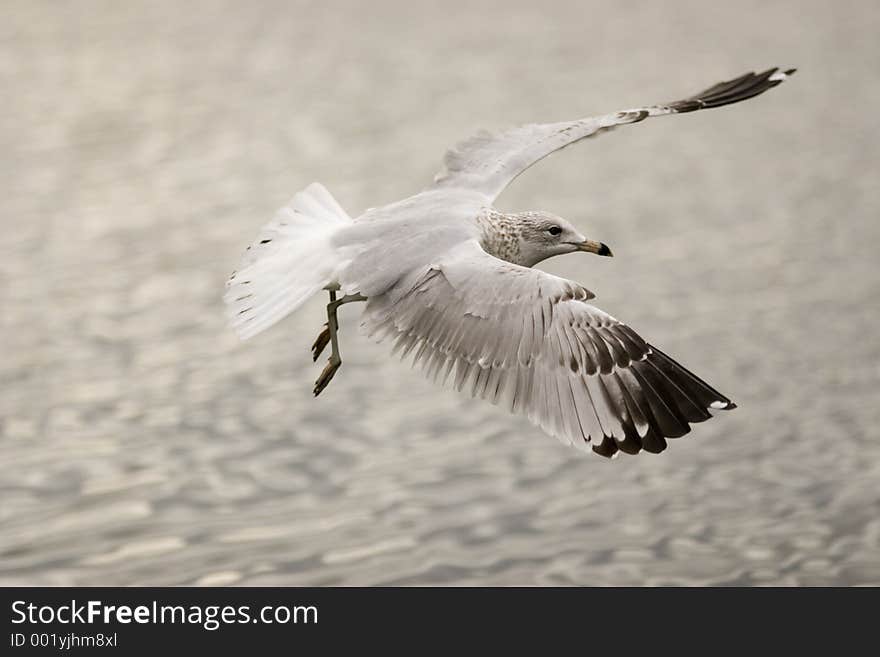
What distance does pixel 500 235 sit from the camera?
596cm

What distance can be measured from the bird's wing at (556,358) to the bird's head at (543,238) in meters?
0.56

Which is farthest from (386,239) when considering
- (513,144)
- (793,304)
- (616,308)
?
(793,304)

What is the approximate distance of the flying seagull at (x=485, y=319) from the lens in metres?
5.38

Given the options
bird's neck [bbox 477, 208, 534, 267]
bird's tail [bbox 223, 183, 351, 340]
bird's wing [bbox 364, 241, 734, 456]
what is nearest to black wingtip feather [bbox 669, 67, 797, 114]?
bird's neck [bbox 477, 208, 534, 267]

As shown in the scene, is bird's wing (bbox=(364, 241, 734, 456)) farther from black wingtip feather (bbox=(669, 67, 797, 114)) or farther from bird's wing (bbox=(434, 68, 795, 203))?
black wingtip feather (bbox=(669, 67, 797, 114))

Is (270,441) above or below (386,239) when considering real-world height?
above

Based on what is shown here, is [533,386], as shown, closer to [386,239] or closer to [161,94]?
[386,239]

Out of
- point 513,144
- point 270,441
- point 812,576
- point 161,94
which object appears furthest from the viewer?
point 161,94

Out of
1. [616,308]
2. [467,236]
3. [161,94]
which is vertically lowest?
[467,236]

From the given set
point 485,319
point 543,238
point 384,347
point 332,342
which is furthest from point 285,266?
point 384,347

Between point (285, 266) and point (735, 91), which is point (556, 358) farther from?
point (735, 91)

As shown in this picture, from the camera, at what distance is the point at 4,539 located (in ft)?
28.9

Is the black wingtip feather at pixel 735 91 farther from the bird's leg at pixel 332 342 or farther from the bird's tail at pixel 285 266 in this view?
the bird's leg at pixel 332 342

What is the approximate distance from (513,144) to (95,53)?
11.9 meters
